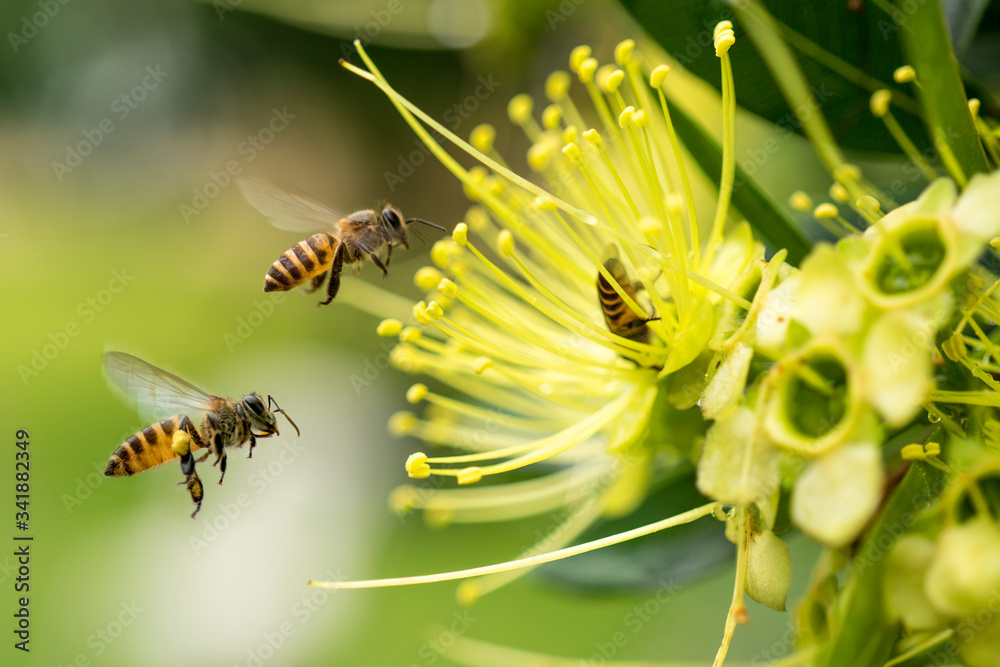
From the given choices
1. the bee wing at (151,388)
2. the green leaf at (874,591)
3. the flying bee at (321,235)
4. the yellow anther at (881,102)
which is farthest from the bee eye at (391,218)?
the green leaf at (874,591)

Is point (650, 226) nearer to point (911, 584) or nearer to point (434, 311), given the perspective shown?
point (434, 311)

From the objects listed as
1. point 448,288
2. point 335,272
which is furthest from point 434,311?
point 335,272

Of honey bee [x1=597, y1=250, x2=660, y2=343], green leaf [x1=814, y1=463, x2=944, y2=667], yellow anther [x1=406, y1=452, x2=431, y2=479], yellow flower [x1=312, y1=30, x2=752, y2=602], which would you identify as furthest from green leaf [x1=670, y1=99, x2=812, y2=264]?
yellow anther [x1=406, y1=452, x2=431, y2=479]

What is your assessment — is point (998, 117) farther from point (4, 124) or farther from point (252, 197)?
point (4, 124)

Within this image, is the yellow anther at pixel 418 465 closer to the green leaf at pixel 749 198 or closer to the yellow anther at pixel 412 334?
the yellow anther at pixel 412 334

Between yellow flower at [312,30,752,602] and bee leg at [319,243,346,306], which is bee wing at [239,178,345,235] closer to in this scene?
bee leg at [319,243,346,306]

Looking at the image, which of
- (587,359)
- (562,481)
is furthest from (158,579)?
(587,359)

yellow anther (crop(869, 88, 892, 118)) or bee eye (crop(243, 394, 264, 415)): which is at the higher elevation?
bee eye (crop(243, 394, 264, 415))
